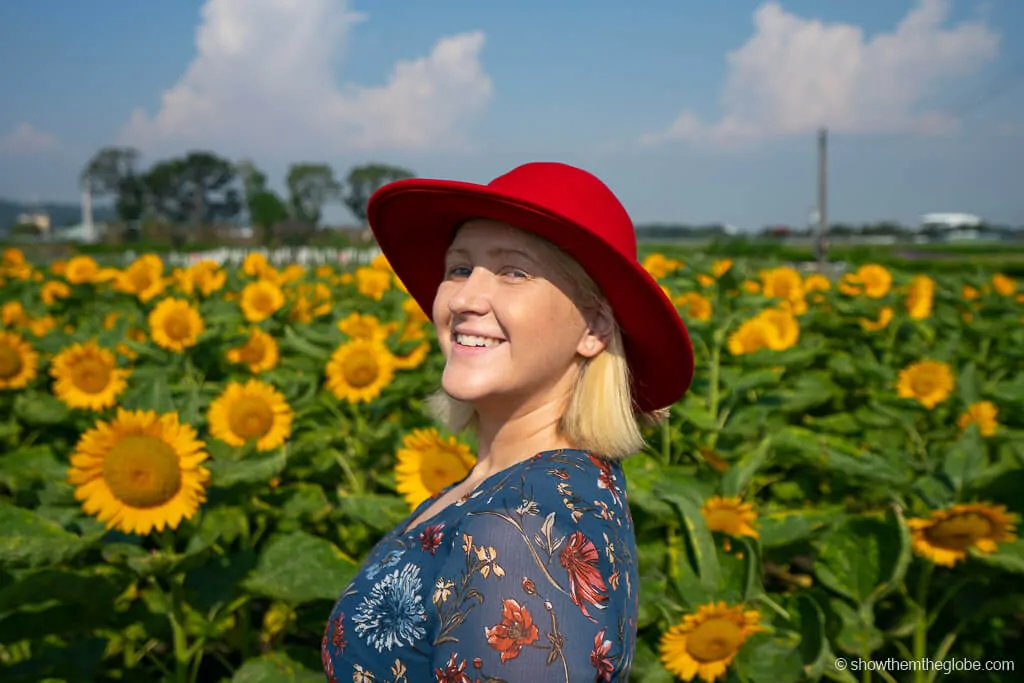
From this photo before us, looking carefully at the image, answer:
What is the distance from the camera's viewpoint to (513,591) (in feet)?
3.53

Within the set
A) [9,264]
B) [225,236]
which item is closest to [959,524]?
[9,264]

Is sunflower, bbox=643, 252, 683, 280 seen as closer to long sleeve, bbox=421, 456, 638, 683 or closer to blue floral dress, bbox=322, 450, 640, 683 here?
blue floral dress, bbox=322, 450, 640, 683

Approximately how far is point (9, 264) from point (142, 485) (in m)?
6.45

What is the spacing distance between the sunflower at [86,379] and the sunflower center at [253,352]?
71cm

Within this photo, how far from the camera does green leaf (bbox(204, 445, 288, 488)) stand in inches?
81.3

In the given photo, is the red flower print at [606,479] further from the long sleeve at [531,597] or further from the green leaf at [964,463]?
the green leaf at [964,463]

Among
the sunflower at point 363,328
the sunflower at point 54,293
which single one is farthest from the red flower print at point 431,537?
the sunflower at point 54,293

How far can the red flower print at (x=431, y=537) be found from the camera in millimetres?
1316

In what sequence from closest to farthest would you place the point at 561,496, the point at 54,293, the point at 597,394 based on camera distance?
1. the point at 561,496
2. the point at 597,394
3. the point at 54,293

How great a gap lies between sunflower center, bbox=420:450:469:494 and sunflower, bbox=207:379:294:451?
865mm

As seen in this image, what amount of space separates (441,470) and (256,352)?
2.06m

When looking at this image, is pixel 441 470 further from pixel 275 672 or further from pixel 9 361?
pixel 9 361

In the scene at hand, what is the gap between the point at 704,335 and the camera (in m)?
3.71

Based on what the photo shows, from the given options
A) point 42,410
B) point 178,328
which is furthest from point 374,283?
point 42,410
